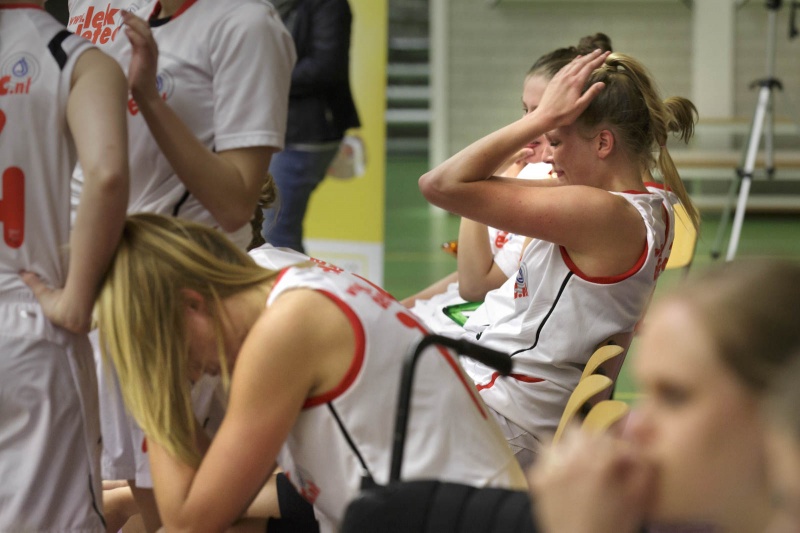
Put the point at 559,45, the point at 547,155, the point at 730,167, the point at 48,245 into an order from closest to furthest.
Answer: the point at 48,245, the point at 547,155, the point at 730,167, the point at 559,45

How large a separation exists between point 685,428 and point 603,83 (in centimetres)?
120

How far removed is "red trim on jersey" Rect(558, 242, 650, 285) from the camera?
1.87 metres

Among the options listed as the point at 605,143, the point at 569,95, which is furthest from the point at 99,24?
the point at 605,143

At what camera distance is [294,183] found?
14.0 feet

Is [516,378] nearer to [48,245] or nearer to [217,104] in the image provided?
[217,104]

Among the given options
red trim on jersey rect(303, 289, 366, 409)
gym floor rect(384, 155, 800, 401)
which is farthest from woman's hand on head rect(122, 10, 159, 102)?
gym floor rect(384, 155, 800, 401)

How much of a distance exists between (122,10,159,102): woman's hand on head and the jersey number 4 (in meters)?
0.19

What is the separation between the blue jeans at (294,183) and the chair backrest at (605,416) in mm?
2841

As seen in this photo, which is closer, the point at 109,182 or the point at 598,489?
the point at 598,489

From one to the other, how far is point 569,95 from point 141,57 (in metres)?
0.80

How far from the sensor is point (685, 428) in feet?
2.64

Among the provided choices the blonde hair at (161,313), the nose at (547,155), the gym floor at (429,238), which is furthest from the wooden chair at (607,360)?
the gym floor at (429,238)

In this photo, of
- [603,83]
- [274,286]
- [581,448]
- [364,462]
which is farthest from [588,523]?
[603,83]

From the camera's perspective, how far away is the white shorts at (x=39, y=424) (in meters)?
1.42
